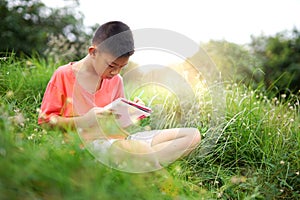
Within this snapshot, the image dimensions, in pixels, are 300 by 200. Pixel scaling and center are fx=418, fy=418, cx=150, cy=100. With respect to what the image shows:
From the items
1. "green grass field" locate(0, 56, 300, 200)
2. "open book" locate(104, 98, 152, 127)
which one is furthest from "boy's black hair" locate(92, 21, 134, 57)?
"green grass field" locate(0, 56, 300, 200)

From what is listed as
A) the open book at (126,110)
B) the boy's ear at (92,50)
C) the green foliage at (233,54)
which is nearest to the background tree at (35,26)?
the green foliage at (233,54)

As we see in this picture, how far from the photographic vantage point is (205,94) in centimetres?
342

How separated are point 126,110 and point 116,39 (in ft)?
1.37

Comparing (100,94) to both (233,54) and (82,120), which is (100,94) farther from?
(233,54)

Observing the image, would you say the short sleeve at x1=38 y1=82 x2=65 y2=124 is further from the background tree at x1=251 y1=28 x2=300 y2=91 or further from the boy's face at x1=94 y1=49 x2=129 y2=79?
the background tree at x1=251 y1=28 x2=300 y2=91

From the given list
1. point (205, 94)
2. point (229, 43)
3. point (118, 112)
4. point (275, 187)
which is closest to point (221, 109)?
point (205, 94)

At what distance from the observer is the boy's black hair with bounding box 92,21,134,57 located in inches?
95.7

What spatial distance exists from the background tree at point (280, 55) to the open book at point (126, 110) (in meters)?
5.68

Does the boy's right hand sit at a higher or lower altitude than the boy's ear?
lower

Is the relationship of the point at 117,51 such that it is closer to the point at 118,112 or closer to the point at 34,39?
the point at 118,112

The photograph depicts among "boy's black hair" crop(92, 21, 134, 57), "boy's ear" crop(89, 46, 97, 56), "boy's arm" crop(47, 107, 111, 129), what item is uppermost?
"boy's black hair" crop(92, 21, 134, 57)

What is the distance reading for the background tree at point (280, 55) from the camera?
26.2 feet

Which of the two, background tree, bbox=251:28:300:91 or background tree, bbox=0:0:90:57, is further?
background tree, bbox=251:28:300:91

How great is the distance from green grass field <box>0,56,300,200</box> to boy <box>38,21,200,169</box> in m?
0.14
